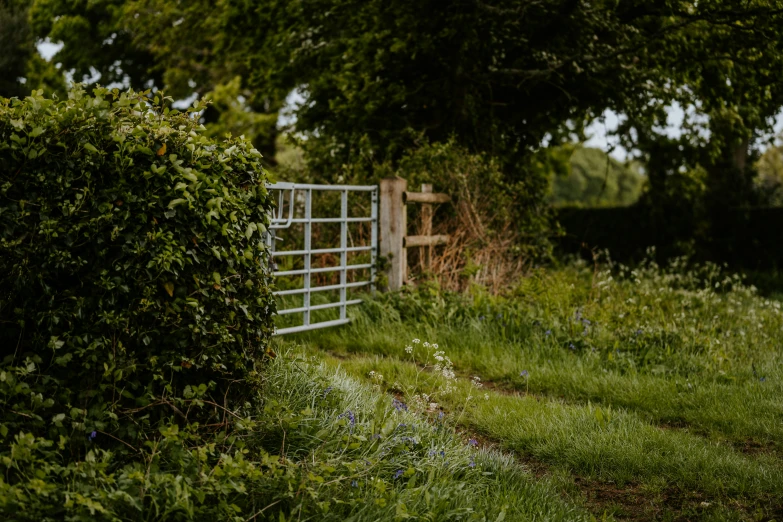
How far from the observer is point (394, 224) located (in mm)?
8312

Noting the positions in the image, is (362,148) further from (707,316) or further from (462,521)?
(462,521)

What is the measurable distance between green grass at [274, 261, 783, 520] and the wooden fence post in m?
0.33

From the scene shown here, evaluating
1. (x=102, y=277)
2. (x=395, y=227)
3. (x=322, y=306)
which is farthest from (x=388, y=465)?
(x=395, y=227)

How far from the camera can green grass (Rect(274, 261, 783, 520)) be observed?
4.21 metres

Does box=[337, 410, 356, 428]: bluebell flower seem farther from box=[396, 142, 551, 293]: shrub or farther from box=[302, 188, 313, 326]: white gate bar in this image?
box=[396, 142, 551, 293]: shrub

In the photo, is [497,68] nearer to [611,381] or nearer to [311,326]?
[311,326]

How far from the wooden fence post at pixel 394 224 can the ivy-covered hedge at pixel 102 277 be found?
4.62m

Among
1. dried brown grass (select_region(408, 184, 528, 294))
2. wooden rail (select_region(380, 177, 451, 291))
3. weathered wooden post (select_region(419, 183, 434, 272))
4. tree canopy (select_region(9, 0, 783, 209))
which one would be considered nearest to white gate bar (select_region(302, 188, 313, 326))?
wooden rail (select_region(380, 177, 451, 291))

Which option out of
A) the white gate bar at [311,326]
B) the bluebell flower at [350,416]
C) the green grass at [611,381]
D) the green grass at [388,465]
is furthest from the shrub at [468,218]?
the bluebell flower at [350,416]

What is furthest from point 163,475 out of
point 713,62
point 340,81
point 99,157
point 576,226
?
point 576,226

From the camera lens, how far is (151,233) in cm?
352

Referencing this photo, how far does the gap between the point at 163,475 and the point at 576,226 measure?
53.9 feet

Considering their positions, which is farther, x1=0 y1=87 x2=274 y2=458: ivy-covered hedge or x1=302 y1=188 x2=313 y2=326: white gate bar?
x1=302 y1=188 x2=313 y2=326: white gate bar

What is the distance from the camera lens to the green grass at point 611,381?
13.8 ft
